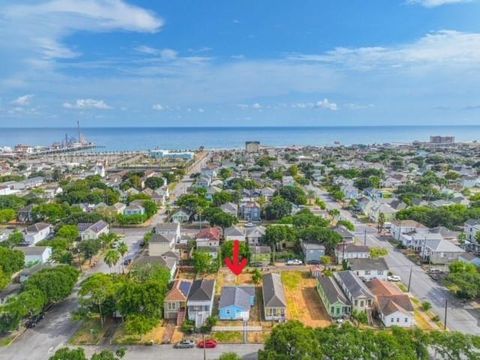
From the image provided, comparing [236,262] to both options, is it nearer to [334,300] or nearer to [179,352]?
[334,300]

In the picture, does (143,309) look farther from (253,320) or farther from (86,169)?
(86,169)

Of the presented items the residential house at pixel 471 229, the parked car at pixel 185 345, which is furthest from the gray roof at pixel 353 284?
the residential house at pixel 471 229

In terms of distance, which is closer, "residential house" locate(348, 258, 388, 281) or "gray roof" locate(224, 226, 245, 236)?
"residential house" locate(348, 258, 388, 281)

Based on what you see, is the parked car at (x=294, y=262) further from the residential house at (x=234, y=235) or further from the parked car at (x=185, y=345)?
the parked car at (x=185, y=345)

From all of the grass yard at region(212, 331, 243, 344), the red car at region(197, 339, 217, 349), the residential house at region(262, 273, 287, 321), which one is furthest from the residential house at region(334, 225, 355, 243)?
the red car at region(197, 339, 217, 349)

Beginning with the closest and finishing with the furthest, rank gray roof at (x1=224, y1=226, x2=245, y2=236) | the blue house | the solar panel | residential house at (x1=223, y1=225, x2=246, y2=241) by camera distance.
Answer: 1. the blue house
2. the solar panel
3. residential house at (x1=223, y1=225, x2=246, y2=241)
4. gray roof at (x1=224, y1=226, x2=245, y2=236)

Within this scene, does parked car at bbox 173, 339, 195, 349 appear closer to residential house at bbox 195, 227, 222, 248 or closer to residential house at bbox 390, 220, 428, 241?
residential house at bbox 195, 227, 222, 248

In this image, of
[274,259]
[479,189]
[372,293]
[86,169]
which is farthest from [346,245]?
[86,169]
